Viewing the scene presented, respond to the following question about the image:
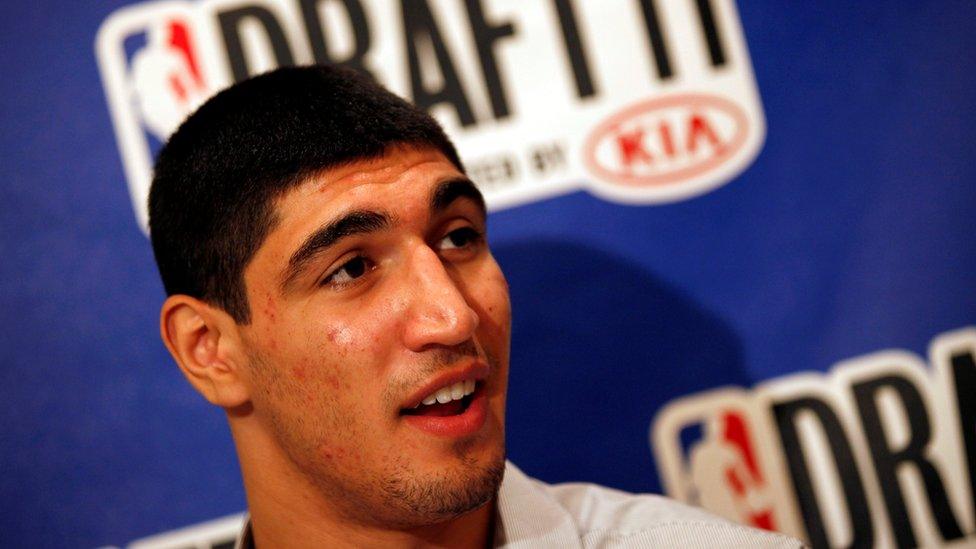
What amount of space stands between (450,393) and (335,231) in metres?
0.23

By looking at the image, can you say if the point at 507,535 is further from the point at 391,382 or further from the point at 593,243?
the point at 593,243

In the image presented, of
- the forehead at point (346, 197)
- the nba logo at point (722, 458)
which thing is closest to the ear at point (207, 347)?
the forehead at point (346, 197)

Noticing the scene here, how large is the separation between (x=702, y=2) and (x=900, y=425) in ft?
2.73

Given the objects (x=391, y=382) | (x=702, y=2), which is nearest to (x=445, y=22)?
(x=702, y=2)

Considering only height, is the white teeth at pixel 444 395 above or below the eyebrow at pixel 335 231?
below

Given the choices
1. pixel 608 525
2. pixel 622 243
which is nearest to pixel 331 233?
pixel 608 525

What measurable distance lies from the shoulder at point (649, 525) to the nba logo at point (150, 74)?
0.90m

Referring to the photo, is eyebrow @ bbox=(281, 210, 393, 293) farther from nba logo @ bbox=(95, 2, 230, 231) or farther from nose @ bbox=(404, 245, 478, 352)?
nba logo @ bbox=(95, 2, 230, 231)

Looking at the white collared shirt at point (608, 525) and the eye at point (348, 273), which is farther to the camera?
the white collared shirt at point (608, 525)

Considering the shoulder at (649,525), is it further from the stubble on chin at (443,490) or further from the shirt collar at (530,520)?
the stubble on chin at (443,490)

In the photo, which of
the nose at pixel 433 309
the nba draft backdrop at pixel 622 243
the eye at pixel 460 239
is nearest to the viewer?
the nose at pixel 433 309

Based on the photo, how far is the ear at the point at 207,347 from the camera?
123cm

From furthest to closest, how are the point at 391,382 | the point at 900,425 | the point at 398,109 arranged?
the point at 900,425, the point at 398,109, the point at 391,382

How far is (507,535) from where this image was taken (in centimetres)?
128
